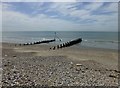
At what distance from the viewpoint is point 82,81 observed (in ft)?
43.4

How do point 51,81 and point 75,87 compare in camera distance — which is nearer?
point 75,87

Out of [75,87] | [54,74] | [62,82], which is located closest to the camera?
[75,87]

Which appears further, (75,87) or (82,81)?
(82,81)

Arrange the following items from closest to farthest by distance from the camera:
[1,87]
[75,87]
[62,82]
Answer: [1,87], [75,87], [62,82]

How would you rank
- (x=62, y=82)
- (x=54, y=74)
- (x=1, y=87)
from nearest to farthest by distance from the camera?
1. (x=1, y=87)
2. (x=62, y=82)
3. (x=54, y=74)

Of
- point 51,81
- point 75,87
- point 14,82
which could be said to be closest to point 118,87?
point 75,87

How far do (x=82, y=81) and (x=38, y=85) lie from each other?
2988mm

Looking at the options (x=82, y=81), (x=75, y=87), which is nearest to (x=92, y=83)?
(x=82, y=81)

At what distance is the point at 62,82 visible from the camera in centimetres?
1270

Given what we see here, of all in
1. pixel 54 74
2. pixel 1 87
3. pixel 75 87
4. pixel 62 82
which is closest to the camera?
pixel 1 87

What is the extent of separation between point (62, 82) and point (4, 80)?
339cm

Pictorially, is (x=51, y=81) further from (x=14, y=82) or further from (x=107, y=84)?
(x=107, y=84)

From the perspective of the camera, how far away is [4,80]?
12.0m

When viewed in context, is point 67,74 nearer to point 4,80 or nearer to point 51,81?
point 51,81
